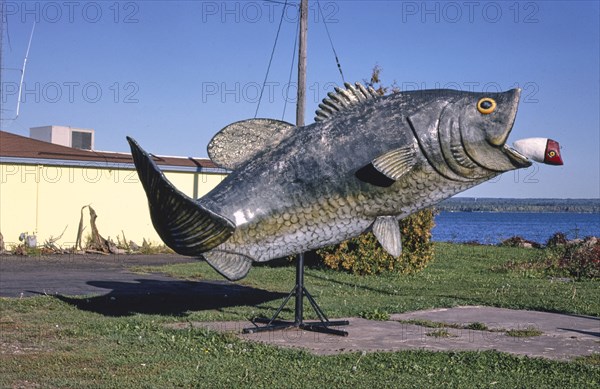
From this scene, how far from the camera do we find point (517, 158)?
14.4ft

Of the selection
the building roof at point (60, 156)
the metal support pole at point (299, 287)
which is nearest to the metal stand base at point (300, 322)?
the metal support pole at point (299, 287)

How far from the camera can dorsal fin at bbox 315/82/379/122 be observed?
516 centimetres

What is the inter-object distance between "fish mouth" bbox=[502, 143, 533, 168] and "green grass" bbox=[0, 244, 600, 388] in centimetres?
339

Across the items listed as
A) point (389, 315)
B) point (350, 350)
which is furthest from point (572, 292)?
point (350, 350)

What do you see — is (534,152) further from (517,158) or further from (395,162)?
(395,162)

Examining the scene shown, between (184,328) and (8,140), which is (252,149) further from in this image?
(8,140)

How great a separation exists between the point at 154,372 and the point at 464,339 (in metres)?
4.15

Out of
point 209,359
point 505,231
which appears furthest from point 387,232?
point 505,231

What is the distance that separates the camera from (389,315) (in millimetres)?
11688

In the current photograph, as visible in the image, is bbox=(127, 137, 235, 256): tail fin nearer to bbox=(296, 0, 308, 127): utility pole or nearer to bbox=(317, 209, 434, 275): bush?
bbox=(296, 0, 308, 127): utility pole

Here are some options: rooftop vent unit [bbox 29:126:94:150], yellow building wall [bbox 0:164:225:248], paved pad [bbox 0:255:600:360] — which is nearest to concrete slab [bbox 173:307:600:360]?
paved pad [bbox 0:255:600:360]

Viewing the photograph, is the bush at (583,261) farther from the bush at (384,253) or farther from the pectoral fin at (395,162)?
the pectoral fin at (395,162)

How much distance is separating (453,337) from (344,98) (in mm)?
5664

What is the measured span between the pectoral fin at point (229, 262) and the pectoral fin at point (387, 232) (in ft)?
2.75
